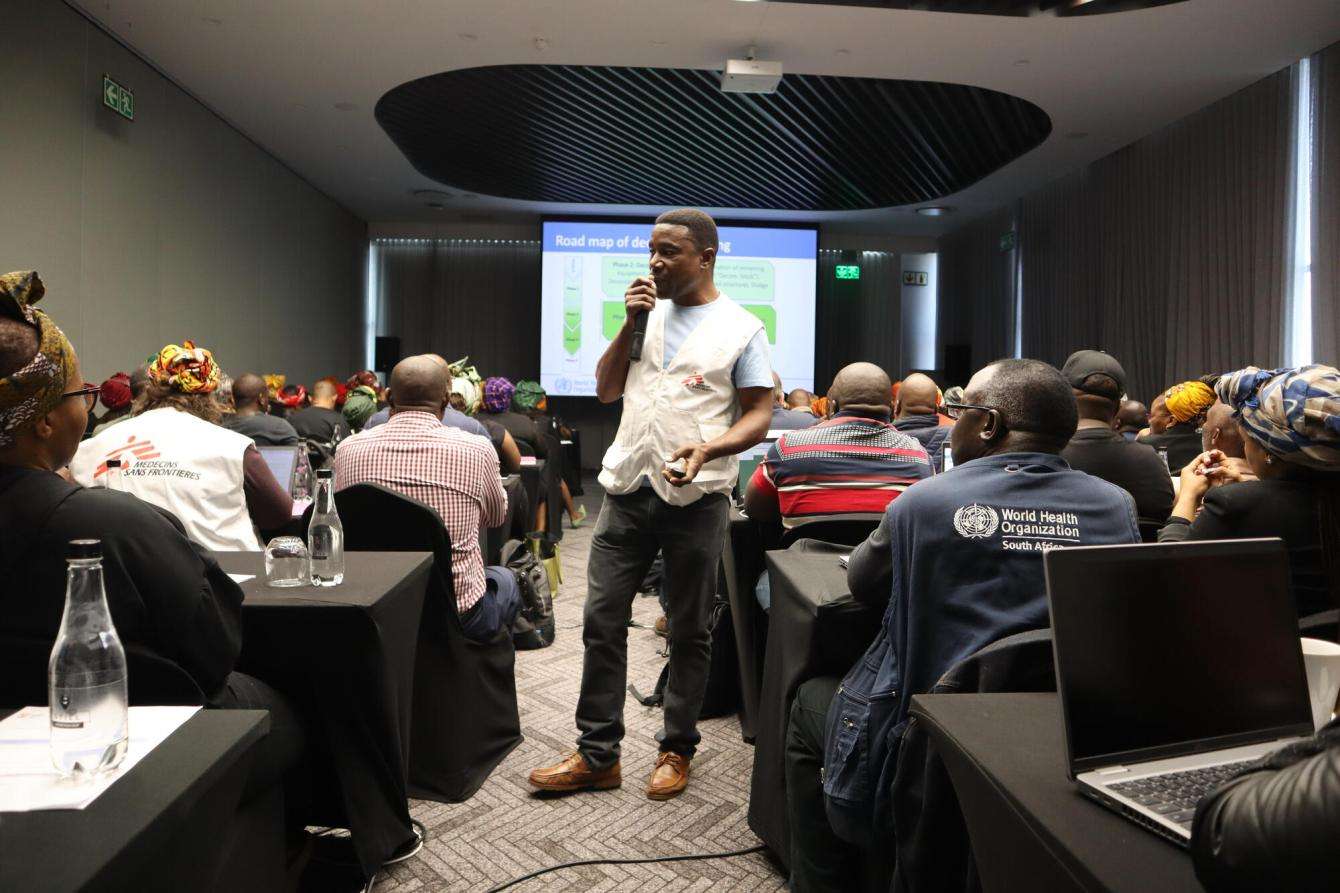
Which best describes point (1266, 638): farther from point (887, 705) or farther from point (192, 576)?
point (192, 576)

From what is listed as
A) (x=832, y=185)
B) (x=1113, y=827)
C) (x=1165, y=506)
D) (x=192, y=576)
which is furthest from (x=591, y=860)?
(x=832, y=185)

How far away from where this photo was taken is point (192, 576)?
4.30 ft

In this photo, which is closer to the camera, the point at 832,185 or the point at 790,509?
the point at 790,509

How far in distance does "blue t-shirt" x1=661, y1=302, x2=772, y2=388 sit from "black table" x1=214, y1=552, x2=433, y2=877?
92 centimetres

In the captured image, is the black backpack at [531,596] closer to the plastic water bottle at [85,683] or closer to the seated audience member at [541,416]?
the plastic water bottle at [85,683]

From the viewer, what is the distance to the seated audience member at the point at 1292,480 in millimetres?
1573

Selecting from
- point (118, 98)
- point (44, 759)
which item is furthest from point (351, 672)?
point (118, 98)

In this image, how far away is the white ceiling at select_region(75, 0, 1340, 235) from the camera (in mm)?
5301

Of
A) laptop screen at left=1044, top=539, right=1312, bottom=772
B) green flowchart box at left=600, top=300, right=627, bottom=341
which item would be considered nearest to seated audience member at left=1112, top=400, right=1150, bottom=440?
laptop screen at left=1044, top=539, right=1312, bottom=772

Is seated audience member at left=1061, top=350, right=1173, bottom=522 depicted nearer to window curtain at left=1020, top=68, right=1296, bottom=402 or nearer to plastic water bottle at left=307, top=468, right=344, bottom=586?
plastic water bottle at left=307, top=468, right=344, bottom=586

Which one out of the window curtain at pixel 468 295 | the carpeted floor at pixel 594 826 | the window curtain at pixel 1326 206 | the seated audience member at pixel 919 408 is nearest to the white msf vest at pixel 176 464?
the carpeted floor at pixel 594 826

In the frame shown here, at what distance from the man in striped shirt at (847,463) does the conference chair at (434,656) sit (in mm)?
943

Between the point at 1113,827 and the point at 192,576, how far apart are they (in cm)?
121

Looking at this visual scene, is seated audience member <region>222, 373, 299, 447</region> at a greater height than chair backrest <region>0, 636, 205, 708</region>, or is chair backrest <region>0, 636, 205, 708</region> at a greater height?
seated audience member <region>222, 373, 299, 447</region>
